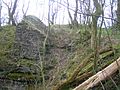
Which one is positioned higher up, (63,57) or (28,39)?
(28,39)

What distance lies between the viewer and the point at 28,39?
8281 mm

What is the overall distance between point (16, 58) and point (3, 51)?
1.85 feet

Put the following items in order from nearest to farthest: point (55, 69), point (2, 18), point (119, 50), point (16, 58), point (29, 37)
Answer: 1. point (119, 50)
2. point (55, 69)
3. point (16, 58)
4. point (29, 37)
5. point (2, 18)

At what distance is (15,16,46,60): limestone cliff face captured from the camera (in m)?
7.76

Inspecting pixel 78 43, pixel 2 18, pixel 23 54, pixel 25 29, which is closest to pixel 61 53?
pixel 78 43

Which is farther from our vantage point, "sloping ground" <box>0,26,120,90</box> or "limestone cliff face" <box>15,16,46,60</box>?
"limestone cliff face" <box>15,16,46,60</box>

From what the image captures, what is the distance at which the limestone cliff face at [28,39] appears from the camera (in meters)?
7.76

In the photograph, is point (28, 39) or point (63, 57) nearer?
point (63, 57)

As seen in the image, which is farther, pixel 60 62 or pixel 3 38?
pixel 3 38

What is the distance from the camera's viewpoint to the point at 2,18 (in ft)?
43.0

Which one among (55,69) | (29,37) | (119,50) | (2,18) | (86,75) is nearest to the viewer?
(86,75)

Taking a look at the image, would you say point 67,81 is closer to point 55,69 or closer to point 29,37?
point 55,69

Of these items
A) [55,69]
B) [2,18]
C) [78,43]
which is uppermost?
[2,18]

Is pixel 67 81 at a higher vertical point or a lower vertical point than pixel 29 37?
lower
